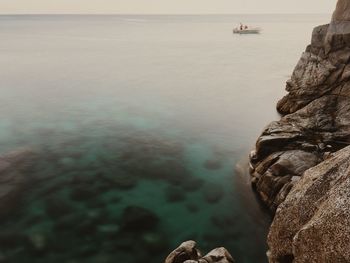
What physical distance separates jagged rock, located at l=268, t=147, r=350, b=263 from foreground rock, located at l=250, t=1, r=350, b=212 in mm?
5159

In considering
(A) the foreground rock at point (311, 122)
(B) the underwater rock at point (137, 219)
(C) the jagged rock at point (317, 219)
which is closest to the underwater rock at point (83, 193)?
(B) the underwater rock at point (137, 219)

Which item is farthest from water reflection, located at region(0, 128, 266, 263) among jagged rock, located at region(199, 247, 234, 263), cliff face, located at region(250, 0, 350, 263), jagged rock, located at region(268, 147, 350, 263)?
jagged rock, located at region(268, 147, 350, 263)

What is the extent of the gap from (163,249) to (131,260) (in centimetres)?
151

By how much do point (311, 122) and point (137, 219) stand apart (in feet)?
40.7

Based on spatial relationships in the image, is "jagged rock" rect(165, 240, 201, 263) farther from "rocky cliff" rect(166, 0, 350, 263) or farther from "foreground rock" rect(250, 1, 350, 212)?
"foreground rock" rect(250, 1, 350, 212)

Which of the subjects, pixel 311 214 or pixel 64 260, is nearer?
pixel 311 214

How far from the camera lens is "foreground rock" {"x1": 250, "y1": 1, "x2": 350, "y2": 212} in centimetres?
1689

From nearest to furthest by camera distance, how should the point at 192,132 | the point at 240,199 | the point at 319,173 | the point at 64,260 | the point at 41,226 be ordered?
the point at 319,173
the point at 64,260
the point at 41,226
the point at 240,199
the point at 192,132

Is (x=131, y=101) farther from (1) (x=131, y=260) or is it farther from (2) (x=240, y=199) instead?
(1) (x=131, y=260)

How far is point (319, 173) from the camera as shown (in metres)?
10.6

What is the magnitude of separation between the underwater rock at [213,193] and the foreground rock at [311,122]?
2.04m

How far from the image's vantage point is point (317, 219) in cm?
841

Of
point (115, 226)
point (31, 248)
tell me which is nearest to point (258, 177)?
point (115, 226)

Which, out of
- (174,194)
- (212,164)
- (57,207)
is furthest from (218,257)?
(212,164)
